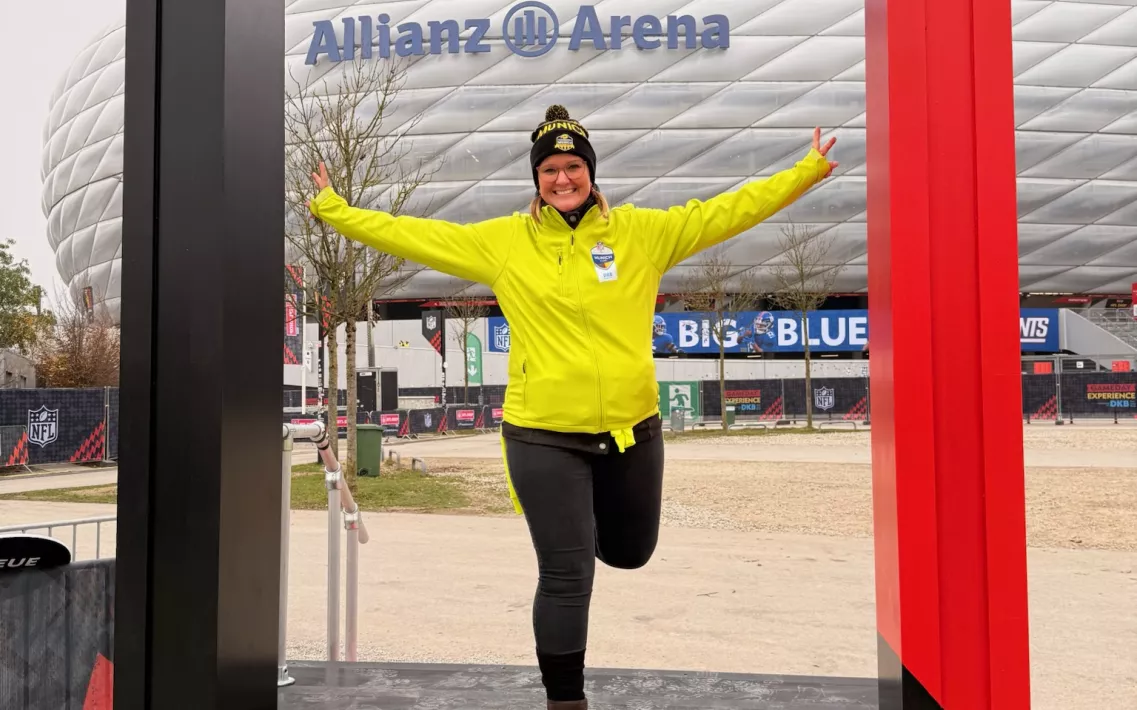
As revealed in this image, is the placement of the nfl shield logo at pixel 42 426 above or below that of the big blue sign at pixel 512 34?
below

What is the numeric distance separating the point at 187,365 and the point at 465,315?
23097 millimetres

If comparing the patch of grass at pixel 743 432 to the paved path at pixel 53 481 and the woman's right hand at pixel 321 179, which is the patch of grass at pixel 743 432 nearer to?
the paved path at pixel 53 481

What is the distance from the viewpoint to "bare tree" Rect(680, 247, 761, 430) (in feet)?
79.4

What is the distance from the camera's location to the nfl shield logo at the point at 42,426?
13.8m

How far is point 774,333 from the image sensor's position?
30.5 m

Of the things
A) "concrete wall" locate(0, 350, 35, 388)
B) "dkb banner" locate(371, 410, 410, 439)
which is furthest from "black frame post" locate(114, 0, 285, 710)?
"dkb banner" locate(371, 410, 410, 439)

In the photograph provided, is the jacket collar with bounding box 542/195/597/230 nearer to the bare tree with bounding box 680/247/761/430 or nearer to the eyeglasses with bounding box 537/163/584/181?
the eyeglasses with bounding box 537/163/584/181

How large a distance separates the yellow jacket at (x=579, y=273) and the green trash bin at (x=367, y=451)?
10184 millimetres

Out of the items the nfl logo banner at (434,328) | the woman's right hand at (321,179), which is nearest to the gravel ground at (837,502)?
the woman's right hand at (321,179)

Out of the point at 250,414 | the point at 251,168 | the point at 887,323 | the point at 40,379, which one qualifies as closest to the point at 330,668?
the point at 250,414

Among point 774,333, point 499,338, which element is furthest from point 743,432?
point 499,338

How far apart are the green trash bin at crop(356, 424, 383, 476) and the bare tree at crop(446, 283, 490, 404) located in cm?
1131

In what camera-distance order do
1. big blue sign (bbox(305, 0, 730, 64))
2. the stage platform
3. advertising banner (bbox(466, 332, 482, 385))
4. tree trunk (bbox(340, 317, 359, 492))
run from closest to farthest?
the stage platform
tree trunk (bbox(340, 317, 359, 492))
advertising banner (bbox(466, 332, 482, 385))
big blue sign (bbox(305, 0, 730, 64))

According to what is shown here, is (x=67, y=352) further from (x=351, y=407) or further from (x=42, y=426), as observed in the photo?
(x=351, y=407)
